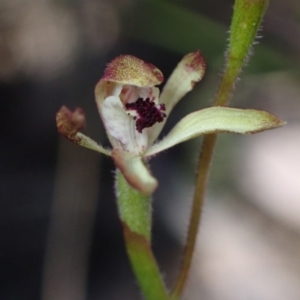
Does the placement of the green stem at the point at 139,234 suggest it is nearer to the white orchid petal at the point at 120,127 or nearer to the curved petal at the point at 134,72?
the white orchid petal at the point at 120,127

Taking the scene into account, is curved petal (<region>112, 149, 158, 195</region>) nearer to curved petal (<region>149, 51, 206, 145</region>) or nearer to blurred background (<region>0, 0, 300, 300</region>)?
curved petal (<region>149, 51, 206, 145</region>)

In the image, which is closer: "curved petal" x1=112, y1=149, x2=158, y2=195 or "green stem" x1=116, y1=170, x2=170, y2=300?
"curved petal" x1=112, y1=149, x2=158, y2=195

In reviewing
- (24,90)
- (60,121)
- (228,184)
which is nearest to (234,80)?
(60,121)

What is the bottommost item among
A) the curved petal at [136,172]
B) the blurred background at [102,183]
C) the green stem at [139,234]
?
the blurred background at [102,183]

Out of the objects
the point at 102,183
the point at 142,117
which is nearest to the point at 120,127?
the point at 142,117

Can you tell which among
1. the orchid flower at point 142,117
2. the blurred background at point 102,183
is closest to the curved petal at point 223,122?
the orchid flower at point 142,117

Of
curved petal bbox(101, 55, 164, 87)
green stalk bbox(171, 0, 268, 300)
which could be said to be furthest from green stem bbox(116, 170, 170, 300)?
curved petal bbox(101, 55, 164, 87)
